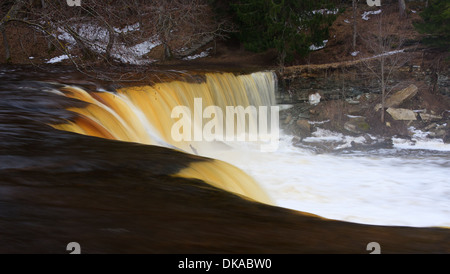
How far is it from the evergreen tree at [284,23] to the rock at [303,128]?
4.05 m

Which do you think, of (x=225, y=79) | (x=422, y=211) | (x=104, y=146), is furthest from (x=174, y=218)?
(x=225, y=79)

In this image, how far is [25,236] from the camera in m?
2.75

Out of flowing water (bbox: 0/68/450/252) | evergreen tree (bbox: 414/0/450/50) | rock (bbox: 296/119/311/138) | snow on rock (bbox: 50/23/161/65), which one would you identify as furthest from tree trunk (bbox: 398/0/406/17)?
snow on rock (bbox: 50/23/161/65)

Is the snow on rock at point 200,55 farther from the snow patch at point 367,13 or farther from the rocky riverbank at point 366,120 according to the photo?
the snow patch at point 367,13

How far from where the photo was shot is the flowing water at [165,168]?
3.39 meters

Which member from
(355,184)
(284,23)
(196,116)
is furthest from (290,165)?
(284,23)

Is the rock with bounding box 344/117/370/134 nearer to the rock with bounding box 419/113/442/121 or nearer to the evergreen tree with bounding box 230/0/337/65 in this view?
the rock with bounding box 419/113/442/121

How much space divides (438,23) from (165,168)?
16.3 m

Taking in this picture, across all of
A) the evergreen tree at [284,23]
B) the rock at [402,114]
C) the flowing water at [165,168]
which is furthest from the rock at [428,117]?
the evergreen tree at [284,23]

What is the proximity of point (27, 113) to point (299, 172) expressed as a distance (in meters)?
6.37

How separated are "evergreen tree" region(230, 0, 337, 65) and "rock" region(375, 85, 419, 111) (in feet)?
15.2

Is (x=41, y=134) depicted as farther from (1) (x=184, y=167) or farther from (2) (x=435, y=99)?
(2) (x=435, y=99)

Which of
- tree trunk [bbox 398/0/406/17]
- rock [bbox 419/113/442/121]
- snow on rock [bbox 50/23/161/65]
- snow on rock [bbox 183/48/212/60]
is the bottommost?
rock [bbox 419/113/442/121]

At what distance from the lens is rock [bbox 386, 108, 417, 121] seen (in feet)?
55.6
